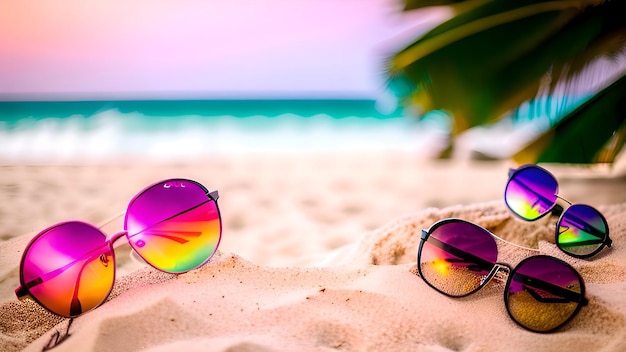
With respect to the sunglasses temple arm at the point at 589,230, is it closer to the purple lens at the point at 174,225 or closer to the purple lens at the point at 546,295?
the purple lens at the point at 546,295

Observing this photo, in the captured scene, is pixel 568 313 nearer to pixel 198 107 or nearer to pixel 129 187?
pixel 129 187

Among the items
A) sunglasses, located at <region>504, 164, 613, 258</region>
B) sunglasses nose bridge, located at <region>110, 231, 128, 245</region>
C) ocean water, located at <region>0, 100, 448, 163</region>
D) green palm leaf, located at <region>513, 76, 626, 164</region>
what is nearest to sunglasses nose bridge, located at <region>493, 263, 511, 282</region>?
sunglasses, located at <region>504, 164, 613, 258</region>

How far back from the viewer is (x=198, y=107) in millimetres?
13297

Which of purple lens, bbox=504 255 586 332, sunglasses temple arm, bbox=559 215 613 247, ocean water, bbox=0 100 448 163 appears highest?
purple lens, bbox=504 255 586 332

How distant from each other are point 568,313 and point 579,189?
2.18 metres

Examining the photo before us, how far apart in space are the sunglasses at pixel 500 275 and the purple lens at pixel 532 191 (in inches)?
20.4

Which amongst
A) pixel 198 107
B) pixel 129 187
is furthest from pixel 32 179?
pixel 198 107

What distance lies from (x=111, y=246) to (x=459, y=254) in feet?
A: 2.94

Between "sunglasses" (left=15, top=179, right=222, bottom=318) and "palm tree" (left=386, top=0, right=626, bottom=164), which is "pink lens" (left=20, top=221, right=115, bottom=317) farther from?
"palm tree" (left=386, top=0, right=626, bottom=164)

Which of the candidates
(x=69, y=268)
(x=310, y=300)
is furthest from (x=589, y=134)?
(x=69, y=268)

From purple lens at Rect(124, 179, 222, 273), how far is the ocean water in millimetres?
1189

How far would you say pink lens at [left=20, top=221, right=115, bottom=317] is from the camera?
3.36ft

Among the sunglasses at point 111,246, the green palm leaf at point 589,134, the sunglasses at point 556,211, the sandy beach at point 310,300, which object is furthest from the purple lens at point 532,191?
the sunglasses at point 111,246

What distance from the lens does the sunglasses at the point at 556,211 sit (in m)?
1.51
